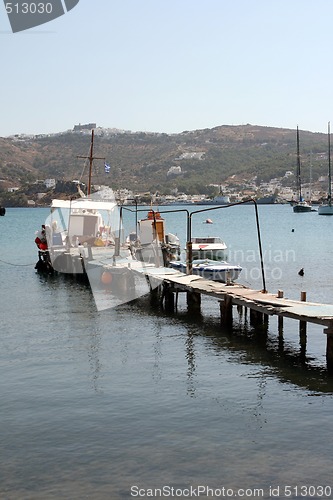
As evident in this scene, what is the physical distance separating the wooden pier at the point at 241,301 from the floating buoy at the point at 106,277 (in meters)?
1.75

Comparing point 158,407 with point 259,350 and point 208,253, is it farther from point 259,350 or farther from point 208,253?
point 208,253

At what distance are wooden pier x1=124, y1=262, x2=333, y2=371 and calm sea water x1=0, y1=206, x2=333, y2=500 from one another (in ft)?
2.41

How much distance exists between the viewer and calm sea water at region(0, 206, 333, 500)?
13.9m

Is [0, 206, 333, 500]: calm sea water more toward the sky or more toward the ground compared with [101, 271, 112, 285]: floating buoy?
more toward the ground

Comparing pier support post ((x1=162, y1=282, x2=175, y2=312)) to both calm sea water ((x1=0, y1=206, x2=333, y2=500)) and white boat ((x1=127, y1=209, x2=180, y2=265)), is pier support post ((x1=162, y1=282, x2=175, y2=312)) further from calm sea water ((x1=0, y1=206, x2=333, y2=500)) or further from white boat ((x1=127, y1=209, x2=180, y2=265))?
white boat ((x1=127, y1=209, x2=180, y2=265))

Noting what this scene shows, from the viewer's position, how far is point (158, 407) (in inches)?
707

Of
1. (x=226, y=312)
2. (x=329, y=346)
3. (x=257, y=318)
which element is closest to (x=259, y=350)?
(x=257, y=318)

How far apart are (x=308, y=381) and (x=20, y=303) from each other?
63.2ft

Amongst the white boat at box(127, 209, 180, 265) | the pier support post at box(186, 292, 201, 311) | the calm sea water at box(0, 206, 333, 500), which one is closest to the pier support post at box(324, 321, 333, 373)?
the calm sea water at box(0, 206, 333, 500)

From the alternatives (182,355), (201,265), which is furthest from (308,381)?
(201,265)

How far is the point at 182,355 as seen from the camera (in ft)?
76.7

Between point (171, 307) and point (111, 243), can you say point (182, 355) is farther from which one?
point (111, 243)

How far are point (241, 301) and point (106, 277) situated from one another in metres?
14.8

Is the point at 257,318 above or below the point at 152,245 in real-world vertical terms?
below
